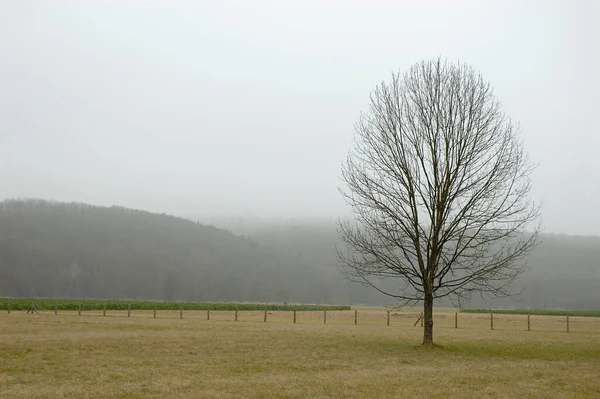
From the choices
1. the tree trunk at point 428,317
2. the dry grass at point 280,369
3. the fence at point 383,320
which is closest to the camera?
the dry grass at point 280,369

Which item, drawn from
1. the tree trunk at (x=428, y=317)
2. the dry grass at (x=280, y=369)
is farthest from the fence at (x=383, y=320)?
the dry grass at (x=280, y=369)

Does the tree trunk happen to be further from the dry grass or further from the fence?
the fence

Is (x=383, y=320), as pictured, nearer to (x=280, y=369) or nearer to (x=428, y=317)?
(x=428, y=317)

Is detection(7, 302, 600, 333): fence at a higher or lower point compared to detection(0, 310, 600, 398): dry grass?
lower

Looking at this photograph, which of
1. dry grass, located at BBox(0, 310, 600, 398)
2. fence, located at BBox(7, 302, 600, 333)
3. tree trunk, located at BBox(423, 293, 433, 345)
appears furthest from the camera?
fence, located at BBox(7, 302, 600, 333)

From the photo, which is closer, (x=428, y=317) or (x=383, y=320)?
(x=428, y=317)

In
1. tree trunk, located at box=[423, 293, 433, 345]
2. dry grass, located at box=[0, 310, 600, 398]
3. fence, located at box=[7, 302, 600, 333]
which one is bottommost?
fence, located at box=[7, 302, 600, 333]

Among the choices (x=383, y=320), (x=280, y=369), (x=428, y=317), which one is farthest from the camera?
(x=383, y=320)

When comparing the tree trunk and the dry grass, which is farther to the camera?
Answer: the tree trunk

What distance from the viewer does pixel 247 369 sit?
58.4 ft

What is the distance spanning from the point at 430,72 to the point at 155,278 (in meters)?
188

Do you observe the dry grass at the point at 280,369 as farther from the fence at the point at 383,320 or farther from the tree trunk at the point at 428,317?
the fence at the point at 383,320

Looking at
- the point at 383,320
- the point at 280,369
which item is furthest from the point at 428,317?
the point at 383,320

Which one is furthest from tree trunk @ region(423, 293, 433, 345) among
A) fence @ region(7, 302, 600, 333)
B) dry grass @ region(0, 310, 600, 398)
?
fence @ region(7, 302, 600, 333)
